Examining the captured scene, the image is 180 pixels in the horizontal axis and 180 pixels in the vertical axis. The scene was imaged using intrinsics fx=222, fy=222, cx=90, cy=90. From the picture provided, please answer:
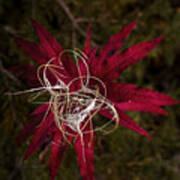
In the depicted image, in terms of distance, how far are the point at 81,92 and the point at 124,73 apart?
72 cm

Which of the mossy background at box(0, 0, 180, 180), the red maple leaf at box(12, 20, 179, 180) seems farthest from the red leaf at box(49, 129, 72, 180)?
the mossy background at box(0, 0, 180, 180)

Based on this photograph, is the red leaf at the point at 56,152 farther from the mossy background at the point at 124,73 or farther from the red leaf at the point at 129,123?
the mossy background at the point at 124,73

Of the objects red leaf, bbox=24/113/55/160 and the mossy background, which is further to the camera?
the mossy background

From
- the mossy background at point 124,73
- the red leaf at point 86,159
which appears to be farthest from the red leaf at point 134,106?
the mossy background at point 124,73

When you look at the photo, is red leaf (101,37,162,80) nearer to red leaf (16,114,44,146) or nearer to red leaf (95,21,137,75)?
red leaf (95,21,137,75)

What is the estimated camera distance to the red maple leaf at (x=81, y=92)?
0.53m

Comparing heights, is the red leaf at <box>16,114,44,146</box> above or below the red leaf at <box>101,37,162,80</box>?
below

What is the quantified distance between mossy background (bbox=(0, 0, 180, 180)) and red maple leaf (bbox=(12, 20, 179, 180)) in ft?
1.25

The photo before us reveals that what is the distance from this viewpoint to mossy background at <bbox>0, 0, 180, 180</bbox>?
3.60 feet

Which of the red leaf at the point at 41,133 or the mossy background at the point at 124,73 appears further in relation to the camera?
the mossy background at the point at 124,73

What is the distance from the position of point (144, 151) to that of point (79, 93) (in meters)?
0.96

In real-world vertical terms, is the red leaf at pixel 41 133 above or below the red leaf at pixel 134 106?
above

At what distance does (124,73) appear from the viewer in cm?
123

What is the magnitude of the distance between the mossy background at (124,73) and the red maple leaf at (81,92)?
38 centimetres
